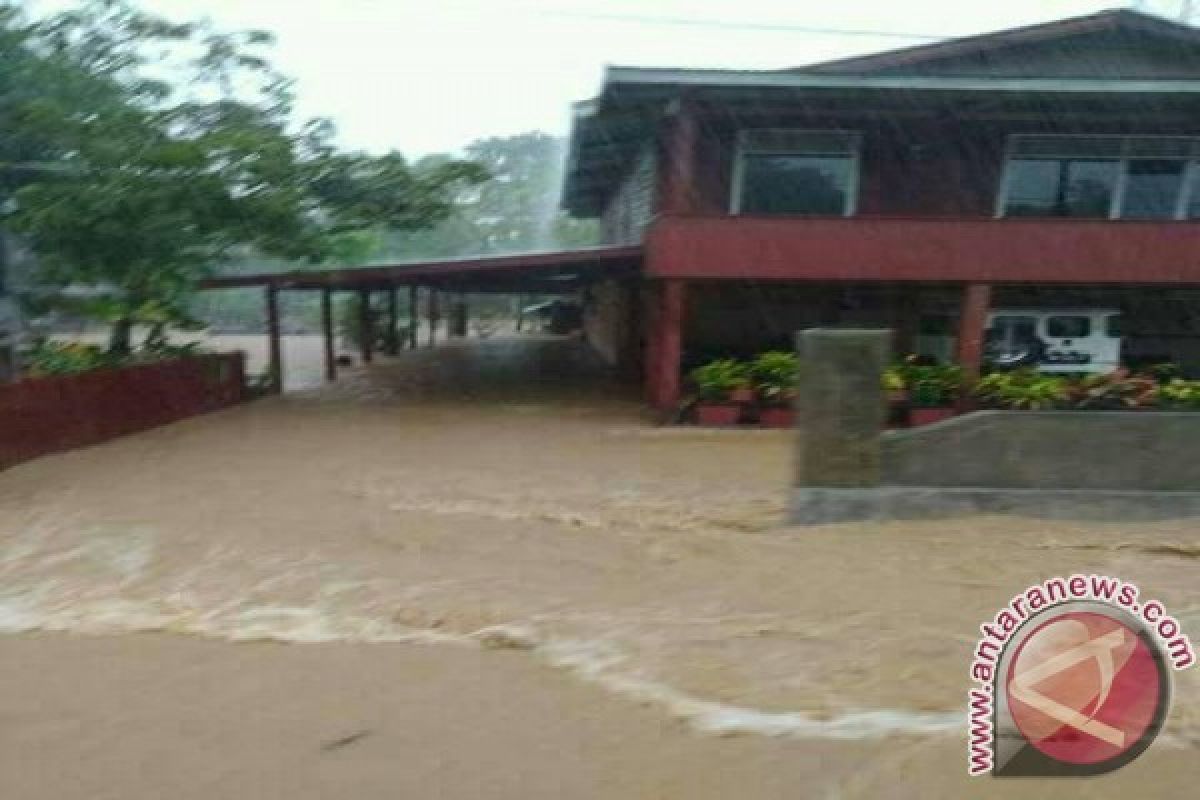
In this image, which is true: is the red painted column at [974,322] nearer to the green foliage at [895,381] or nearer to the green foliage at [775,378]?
the green foliage at [895,381]

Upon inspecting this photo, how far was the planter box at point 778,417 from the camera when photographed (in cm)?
1244

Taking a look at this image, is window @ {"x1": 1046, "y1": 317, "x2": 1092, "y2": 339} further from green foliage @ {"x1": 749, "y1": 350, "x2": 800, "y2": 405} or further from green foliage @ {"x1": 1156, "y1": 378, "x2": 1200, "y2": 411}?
green foliage @ {"x1": 749, "y1": 350, "x2": 800, "y2": 405}

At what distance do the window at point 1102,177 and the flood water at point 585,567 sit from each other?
7125 millimetres

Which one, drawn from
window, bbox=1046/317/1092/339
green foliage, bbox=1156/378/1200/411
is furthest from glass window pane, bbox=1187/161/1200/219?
green foliage, bbox=1156/378/1200/411

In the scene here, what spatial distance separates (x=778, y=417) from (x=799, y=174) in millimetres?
4362

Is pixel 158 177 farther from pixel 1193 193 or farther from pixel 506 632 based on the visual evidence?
pixel 1193 193

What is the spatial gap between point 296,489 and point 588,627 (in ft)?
15.9

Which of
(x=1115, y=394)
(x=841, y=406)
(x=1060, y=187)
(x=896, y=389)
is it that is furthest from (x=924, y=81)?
(x=841, y=406)

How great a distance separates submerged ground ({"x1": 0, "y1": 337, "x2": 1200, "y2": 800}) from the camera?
348cm

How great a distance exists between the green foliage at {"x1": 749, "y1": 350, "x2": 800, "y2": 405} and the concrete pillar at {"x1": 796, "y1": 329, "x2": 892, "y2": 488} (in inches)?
216

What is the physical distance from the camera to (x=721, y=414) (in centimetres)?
1252

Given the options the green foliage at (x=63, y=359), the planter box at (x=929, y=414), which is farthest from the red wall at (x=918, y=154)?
the green foliage at (x=63, y=359)

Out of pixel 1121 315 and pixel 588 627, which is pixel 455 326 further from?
pixel 588 627

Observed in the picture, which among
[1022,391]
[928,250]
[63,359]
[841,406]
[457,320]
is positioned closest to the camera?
[841,406]
